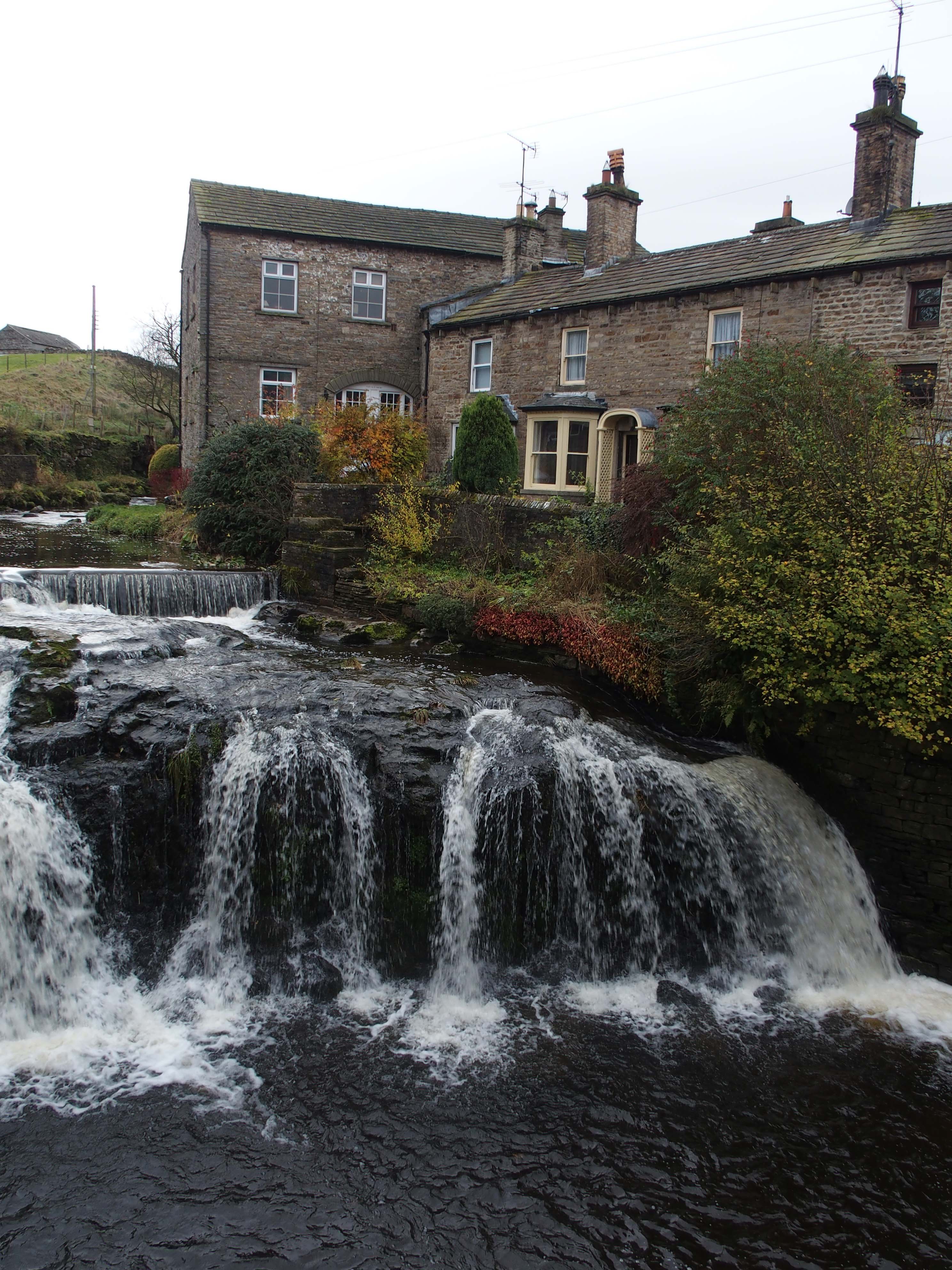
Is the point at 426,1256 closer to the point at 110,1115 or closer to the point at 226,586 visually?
the point at 110,1115

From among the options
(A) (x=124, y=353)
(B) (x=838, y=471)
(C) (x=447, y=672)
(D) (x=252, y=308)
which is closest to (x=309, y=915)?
(C) (x=447, y=672)

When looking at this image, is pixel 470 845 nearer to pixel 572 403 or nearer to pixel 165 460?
pixel 572 403

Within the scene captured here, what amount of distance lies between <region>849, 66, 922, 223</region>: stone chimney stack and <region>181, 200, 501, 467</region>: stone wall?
42.4 ft

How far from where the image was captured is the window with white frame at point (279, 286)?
89.0 ft

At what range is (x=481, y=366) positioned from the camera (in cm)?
2512

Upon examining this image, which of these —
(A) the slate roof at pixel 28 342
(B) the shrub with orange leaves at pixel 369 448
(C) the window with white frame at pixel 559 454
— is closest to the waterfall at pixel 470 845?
(B) the shrub with orange leaves at pixel 369 448

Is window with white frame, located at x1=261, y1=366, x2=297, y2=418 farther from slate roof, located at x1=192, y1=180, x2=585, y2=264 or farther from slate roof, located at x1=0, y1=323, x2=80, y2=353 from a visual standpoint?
slate roof, located at x1=0, y1=323, x2=80, y2=353

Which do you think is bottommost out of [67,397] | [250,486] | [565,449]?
[250,486]

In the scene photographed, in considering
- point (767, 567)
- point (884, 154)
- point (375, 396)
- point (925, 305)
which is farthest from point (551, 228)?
point (767, 567)

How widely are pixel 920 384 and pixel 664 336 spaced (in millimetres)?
6365

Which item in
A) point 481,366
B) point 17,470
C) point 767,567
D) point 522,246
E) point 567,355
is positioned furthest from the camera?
point 17,470

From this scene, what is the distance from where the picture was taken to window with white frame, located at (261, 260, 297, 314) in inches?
1068

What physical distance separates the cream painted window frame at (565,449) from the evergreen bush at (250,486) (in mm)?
5688

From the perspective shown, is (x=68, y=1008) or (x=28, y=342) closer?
(x=68, y=1008)
